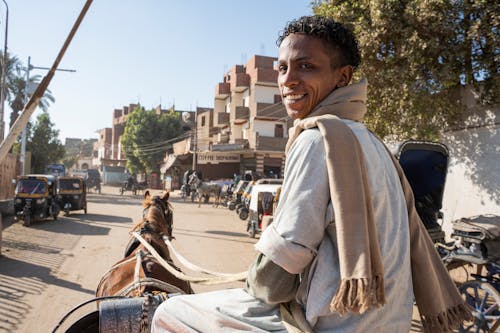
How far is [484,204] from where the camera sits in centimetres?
748

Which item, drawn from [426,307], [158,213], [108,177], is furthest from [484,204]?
[108,177]

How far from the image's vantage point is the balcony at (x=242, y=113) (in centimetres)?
3847

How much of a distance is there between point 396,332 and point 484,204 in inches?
284

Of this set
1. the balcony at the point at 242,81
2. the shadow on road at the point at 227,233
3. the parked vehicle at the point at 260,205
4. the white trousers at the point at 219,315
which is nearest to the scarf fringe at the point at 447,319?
the white trousers at the point at 219,315

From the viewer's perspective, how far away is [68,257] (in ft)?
29.4

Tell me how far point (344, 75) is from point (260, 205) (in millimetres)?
11227

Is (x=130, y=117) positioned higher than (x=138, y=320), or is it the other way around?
(x=130, y=117)

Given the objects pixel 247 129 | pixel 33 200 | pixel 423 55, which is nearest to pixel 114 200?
pixel 33 200

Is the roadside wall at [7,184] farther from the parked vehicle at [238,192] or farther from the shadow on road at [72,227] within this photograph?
the parked vehicle at [238,192]

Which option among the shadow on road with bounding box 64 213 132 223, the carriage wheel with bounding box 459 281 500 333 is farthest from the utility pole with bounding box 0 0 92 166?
the shadow on road with bounding box 64 213 132 223

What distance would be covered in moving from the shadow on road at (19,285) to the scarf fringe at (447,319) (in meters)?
4.88

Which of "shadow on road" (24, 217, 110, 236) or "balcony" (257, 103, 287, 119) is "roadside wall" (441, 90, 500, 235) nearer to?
"shadow on road" (24, 217, 110, 236)

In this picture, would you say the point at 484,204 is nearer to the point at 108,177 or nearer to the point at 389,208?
the point at 389,208

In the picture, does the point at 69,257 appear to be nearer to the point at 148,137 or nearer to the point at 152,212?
the point at 152,212
